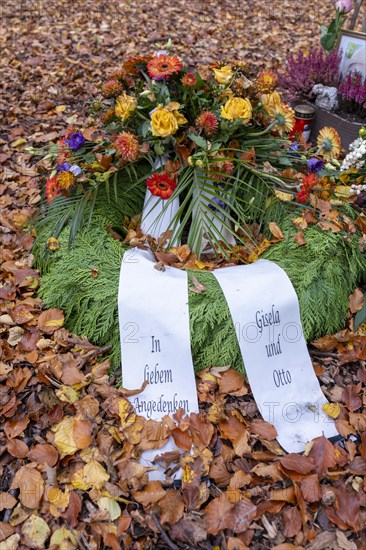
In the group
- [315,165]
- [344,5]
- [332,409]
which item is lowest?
[332,409]

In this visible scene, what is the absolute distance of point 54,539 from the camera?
1.31 m

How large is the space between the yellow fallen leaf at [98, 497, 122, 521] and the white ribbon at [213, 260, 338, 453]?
21.5 inches

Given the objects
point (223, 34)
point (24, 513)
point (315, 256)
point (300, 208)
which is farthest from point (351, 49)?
point (24, 513)

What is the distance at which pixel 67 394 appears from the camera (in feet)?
5.33

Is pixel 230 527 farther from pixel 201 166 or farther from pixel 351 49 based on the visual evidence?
pixel 351 49

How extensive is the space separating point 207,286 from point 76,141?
0.98 m

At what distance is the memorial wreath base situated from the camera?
170 centimetres

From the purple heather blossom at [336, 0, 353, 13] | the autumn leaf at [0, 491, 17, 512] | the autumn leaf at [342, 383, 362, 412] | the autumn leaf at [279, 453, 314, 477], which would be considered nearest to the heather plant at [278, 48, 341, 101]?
the purple heather blossom at [336, 0, 353, 13]

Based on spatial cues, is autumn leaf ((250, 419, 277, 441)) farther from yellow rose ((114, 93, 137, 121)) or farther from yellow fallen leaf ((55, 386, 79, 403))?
yellow rose ((114, 93, 137, 121))

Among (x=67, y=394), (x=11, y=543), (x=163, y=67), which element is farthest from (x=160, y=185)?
(x=11, y=543)

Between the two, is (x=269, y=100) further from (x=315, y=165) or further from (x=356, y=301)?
(x=356, y=301)

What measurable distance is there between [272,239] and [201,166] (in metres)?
0.43

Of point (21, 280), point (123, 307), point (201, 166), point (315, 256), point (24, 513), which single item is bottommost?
point (24, 513)

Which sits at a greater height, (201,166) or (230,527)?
(201,166)
